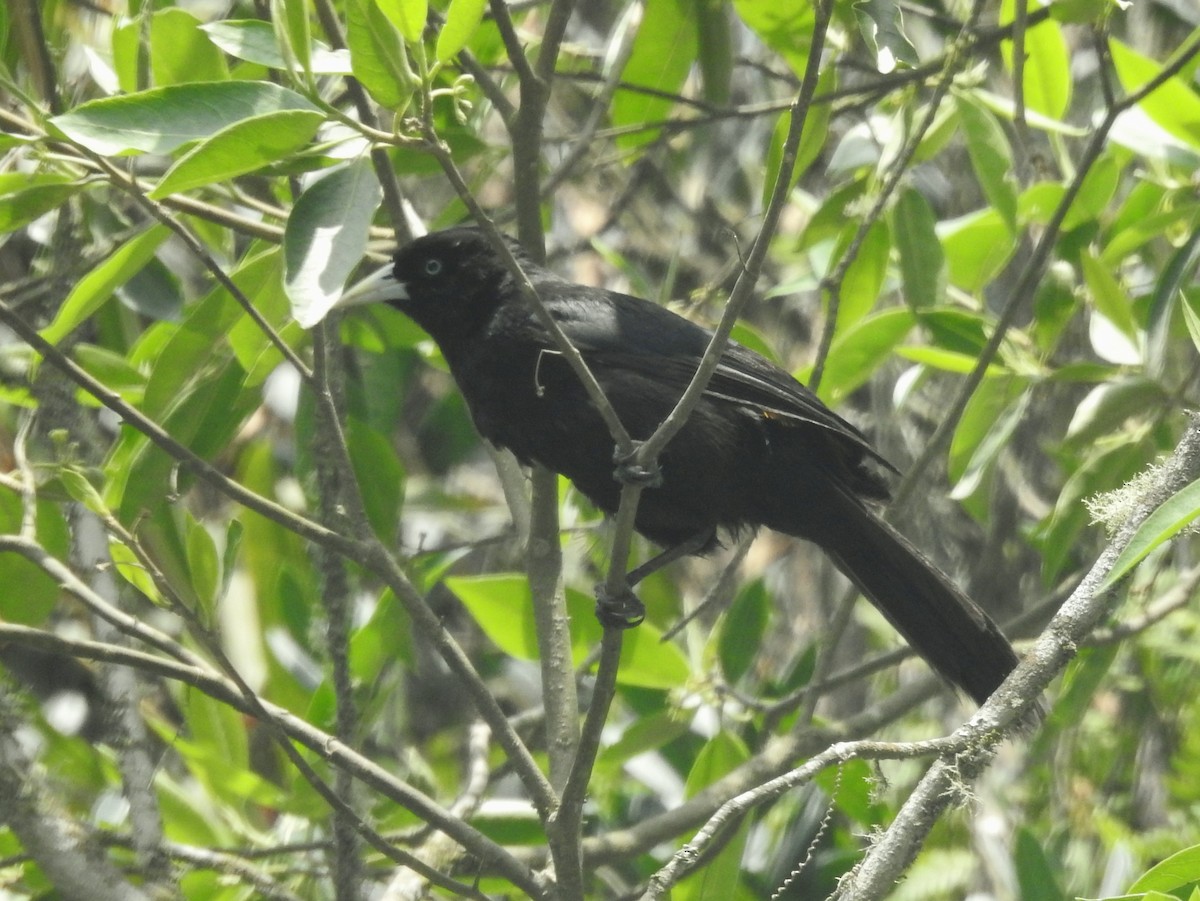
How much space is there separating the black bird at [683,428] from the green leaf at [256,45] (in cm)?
114

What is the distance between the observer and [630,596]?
3803mm

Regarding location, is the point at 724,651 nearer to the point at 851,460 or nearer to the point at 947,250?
the point at 851,460

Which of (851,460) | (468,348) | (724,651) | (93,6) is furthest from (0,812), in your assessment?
(93,6)

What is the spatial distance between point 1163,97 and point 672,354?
60.2 inches

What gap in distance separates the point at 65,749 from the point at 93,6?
2374 mm

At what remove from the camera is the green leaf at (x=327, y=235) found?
274 centimetres

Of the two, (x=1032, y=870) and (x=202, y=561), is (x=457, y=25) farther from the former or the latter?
(x=1032, y=870)

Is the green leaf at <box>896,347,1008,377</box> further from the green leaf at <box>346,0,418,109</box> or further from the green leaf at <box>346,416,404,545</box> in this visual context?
the green leaf at <box>346,0,418,109</box>

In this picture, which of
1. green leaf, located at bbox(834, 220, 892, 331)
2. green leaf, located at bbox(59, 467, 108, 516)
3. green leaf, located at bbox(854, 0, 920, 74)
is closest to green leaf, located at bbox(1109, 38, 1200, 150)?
green leaf, located at bbox(834, 220, 892, 331)

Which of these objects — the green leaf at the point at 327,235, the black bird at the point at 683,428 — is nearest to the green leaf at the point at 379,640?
the black bird at the point at 683,428

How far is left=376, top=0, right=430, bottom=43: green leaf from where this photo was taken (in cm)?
276

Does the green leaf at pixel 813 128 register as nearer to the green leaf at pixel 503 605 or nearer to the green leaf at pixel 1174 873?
the green leaf at pixel 503 605

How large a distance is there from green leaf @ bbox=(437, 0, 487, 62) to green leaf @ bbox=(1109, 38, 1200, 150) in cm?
204

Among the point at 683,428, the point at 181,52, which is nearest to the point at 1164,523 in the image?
the point at 683,428
